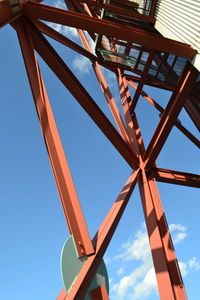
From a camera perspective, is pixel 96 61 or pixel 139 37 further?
pixel 96 61

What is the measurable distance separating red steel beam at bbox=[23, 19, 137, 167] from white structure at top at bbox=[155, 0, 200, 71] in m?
2.05

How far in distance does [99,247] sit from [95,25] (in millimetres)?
3609

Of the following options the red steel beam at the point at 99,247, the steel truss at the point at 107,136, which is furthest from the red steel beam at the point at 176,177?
the red steel beam at the point at 99,247

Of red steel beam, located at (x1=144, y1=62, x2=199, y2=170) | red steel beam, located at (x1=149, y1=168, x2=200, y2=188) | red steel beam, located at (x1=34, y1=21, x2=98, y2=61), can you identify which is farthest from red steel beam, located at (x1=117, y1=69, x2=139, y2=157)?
red steel beam, located at (x1=34, y1=21, x2=98, y2=61)

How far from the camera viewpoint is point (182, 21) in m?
5.97

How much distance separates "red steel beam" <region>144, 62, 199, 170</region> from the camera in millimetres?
5324

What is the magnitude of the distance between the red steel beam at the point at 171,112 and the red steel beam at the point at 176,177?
13.2 inches

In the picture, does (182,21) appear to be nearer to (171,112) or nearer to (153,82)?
(171,112)

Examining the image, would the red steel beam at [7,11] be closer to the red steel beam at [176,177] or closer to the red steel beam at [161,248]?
the red steel beam at [161,248]

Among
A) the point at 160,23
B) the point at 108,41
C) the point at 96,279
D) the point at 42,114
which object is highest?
the point at 108,41

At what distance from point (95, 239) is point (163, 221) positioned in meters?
1.58

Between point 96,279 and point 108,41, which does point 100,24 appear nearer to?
point 96,279

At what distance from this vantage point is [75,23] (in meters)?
4.79

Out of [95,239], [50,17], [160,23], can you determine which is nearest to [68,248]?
[95,239]
